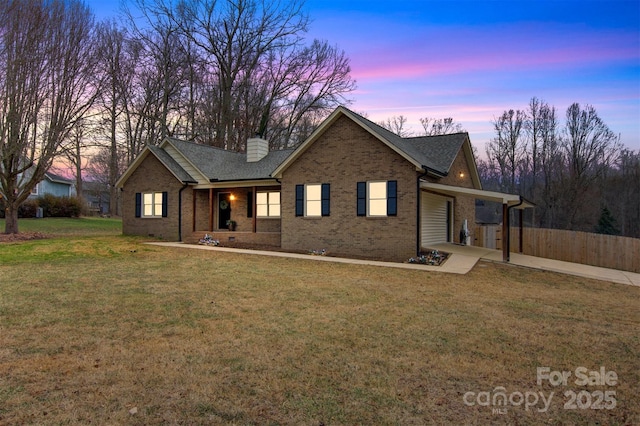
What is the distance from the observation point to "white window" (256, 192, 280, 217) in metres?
20.9

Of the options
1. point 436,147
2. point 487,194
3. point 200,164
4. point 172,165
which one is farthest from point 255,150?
point 487,194

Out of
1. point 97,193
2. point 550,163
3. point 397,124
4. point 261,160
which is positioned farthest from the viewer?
point 97,193

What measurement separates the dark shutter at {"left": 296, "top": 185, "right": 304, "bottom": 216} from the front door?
6.26m

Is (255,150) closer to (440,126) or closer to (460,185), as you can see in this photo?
(460,185)

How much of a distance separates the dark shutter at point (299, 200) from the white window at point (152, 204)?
8.62m

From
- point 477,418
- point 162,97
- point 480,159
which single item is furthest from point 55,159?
point 480,159

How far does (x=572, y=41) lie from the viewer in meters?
15.7

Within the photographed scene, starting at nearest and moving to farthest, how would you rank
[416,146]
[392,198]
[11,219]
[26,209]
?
[392,198] → [416,146] → [11,219] → [26,209]

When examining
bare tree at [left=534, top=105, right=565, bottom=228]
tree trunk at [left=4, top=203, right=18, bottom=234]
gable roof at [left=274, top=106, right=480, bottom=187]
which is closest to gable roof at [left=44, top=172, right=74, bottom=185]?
tree trunk at [left=4, top=203, right=18, bottom=234]

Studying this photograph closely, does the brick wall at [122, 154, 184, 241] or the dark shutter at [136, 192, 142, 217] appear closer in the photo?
the brick wall at [122, 154, 184, 241]

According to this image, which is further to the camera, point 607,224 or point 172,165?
point 607,224

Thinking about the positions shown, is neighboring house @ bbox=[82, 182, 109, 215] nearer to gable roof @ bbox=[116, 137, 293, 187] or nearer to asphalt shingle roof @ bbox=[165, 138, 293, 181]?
gable roof @ bbox=[116, 137, 293, 187]

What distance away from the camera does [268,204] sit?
21.0 m

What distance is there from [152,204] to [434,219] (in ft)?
48.7
